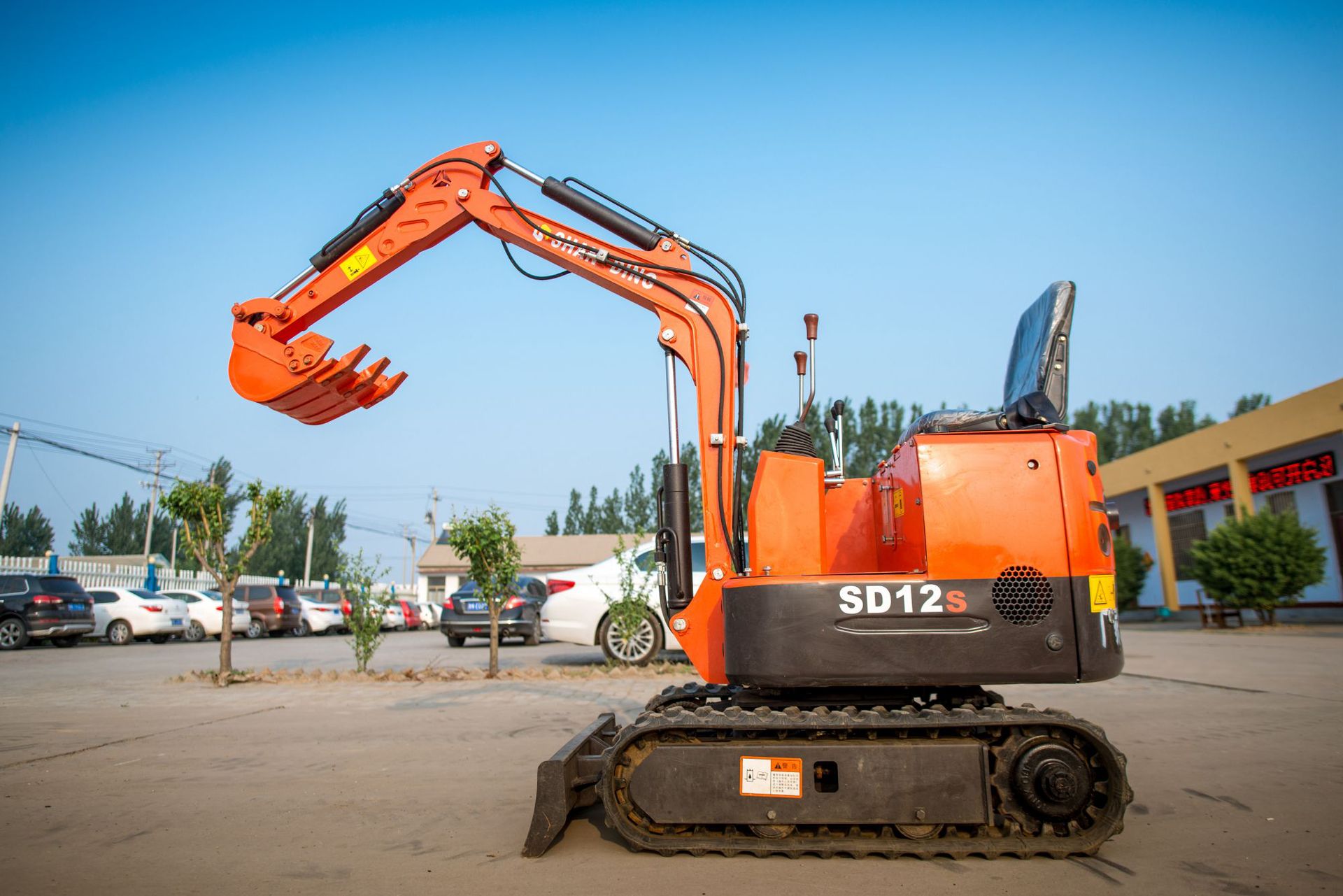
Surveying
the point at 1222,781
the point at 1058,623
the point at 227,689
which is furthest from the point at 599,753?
the point at 227,689

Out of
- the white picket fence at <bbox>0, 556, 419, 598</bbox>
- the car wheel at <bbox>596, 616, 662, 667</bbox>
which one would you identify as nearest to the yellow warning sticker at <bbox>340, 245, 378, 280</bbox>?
the car wheel at <bbox>596, 616, 662, 667</bbox>

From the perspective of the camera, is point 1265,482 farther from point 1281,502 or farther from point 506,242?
point 506,242

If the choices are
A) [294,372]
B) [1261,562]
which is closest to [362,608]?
[294,372]

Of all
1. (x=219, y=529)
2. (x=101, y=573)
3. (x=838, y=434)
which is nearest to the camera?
(x=838, y=434)

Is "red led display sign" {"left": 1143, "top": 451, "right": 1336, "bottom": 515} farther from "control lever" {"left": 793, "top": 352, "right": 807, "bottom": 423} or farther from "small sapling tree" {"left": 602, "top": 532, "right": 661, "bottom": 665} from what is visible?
"control lever" {"left": 793, "top": 352, "right": 807, "bottom": 423}

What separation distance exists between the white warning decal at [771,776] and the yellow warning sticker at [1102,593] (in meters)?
1.53

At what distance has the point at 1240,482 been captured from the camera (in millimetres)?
21703

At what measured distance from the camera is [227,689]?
1011 centimetres

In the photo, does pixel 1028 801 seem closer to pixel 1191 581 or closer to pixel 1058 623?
pixel 1058 623

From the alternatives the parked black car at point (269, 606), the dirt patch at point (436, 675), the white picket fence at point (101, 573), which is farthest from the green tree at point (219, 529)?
the white picket fence at point (101, 573)

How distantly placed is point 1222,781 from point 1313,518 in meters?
21.0

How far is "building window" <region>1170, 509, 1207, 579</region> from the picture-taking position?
1020 inches

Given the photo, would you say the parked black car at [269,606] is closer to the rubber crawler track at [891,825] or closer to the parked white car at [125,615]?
the parked white car at [125,615]

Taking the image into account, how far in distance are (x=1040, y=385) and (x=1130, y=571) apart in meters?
26.2
